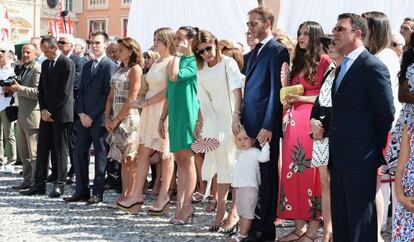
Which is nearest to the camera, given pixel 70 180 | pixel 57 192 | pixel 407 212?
pixel 407 212

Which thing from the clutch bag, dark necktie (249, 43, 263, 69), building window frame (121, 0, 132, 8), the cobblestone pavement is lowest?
the cobblestone pavement

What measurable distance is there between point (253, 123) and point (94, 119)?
289cm

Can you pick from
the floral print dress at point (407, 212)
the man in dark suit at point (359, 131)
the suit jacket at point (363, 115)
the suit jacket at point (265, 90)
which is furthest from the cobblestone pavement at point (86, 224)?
the floral print dress at point (407, 212)

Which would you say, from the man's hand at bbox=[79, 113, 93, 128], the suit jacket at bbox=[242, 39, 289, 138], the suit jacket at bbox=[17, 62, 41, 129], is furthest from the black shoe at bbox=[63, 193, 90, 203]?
the suit jacket at bbox=[242, 39, 289, 138]

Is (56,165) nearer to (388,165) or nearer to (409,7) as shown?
(409,7)

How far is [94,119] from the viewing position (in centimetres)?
855

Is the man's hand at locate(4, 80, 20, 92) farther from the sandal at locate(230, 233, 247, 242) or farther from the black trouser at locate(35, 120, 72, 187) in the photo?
the sandal at locate(230, 233, 247, 242)

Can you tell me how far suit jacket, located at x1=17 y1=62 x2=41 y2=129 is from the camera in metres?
9.68

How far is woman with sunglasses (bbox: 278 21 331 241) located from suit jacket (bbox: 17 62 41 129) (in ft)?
15.0

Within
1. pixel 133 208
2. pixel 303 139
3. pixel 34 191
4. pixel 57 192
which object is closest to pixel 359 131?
pixel 303 139

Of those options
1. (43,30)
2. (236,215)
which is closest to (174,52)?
(236,215)

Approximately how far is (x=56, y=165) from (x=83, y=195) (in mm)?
843

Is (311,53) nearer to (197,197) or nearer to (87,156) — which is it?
(197,197)

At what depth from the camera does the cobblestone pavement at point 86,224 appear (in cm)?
664
